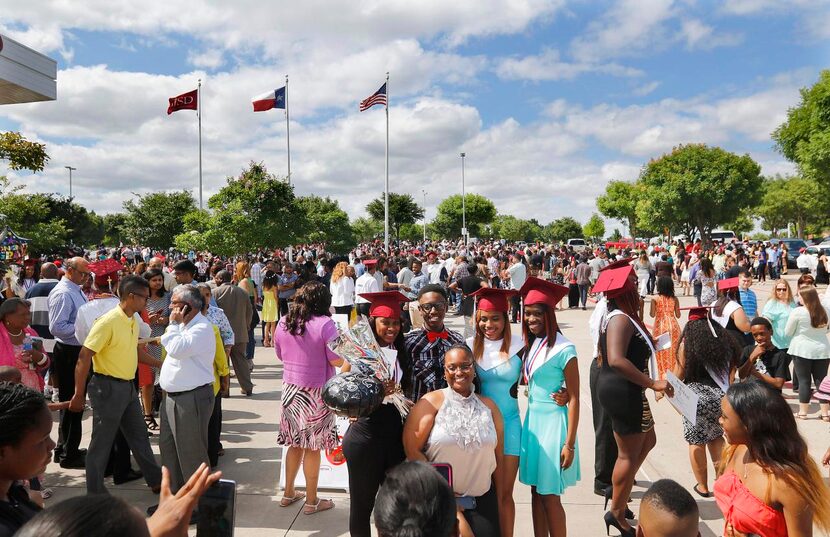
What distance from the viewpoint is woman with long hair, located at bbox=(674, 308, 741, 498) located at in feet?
14.6

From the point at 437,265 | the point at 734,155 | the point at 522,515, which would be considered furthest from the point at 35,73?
the point at 734,155

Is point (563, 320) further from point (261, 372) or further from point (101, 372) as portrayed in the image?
point (101, 372)

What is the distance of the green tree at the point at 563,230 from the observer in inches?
3503

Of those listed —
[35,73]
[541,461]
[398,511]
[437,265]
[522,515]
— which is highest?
[35,73]

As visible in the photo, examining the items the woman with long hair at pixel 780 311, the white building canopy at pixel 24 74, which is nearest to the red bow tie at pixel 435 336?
the woman with long hair at pixel 780 311

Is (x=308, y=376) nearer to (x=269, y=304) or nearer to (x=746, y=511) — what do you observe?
(x=746, y=511)

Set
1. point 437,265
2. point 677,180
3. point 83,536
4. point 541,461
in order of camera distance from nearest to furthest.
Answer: point 83,536 → point 541,461 → point 437,265 → point 677,180

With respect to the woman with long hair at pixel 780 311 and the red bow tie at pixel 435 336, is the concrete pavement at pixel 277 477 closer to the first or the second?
the woman with long hair at pixel 780 311

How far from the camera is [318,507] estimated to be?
4.39m

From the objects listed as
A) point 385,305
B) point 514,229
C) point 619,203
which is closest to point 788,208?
point 619,203

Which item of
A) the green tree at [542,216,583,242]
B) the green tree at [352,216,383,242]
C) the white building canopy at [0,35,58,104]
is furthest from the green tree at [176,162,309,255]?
the green tree at [542,216,583,242]

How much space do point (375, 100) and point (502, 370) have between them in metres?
22.1

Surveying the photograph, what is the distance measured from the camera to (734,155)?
139 feet

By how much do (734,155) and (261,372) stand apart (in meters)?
44.3
